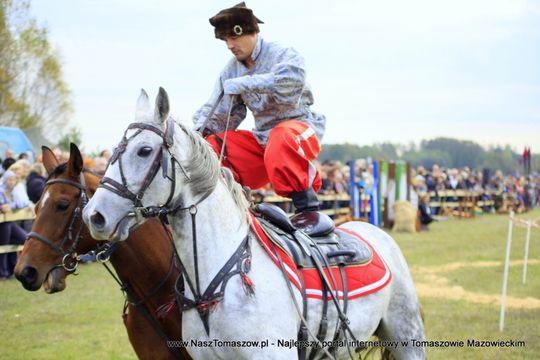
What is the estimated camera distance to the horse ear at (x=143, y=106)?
350 centimetres

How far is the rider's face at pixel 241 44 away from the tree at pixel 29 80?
23.1 metres

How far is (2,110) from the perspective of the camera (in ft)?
96.3

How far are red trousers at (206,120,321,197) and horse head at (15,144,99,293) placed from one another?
1129 mm

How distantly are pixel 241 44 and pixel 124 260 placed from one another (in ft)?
5.80

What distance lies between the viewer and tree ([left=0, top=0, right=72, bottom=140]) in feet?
86.1

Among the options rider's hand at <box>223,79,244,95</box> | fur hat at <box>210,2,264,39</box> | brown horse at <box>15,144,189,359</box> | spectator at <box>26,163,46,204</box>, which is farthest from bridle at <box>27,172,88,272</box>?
spectator at <box>26,163,46,204</box>

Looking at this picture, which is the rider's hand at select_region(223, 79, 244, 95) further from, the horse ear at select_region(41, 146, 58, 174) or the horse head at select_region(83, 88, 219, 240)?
the horse ear at select_region(41, 146, 58, 174)

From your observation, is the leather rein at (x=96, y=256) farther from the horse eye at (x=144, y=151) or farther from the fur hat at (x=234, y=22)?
the fur hat at (x=234, y=22)

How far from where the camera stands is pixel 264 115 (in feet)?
15.5

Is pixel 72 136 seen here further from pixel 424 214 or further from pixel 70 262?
pixel 70 262

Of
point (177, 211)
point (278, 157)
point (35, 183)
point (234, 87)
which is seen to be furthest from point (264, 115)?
point (35, 183)

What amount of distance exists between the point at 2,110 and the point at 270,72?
28013mm

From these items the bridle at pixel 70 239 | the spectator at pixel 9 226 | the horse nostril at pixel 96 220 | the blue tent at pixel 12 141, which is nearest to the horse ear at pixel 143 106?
the horse nostril at pixel 96 220

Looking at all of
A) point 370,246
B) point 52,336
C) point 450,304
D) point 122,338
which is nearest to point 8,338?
point 52,336
